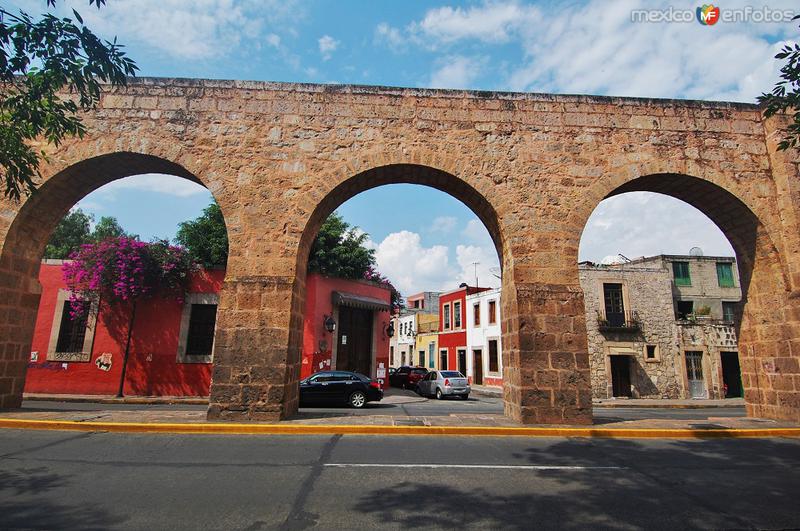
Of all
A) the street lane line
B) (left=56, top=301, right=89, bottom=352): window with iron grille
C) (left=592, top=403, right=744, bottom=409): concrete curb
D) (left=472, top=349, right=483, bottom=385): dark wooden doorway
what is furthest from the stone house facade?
(left=56, top=301, right=89, bottom=352): window with iron grille

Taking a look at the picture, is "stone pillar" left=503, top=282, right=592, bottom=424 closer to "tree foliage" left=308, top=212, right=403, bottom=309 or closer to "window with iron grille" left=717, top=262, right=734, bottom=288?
"tree foliage" left=308, top=212, right=403, bottom=309

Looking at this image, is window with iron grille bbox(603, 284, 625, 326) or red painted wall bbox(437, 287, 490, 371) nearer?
window with iron grille bbox(603, 284, 625, 326)

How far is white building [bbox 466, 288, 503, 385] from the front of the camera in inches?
924

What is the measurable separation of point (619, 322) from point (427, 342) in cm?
1498

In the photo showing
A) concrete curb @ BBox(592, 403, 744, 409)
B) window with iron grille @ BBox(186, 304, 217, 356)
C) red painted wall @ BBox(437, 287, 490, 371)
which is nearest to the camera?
window with iron grille @ BBox(186, 304, 217, 356)

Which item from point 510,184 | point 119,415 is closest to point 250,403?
point 119,415

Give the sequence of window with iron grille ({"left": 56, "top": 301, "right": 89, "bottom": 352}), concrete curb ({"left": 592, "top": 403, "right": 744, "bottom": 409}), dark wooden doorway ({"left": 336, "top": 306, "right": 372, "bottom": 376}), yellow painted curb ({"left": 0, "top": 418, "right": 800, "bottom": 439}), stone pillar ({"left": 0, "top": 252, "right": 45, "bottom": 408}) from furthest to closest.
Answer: dark wooden doorway ({"left": 336, "top": 306, "right": 372, "bottom": 376}) < concrete curb ({"left": 592, "top": 403, "right": 744, "bottom": 409}) < window with iron grille ({"left": 56, "top": 301, "right": 89, "bottom": 352}) < stone pillar ({"left": 0, "top": 252, "right": 45, "bottom": 408}) < yellow painted curb ({"left": 0, "top": 418, "right": 800, "bottom": 439})

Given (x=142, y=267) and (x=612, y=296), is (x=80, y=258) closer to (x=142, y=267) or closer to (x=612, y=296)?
(x=142, y=267)

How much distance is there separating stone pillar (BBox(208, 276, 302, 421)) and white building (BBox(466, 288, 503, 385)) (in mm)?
17452

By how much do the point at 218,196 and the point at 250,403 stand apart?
382cm

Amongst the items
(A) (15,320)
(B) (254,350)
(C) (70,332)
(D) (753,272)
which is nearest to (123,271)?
(C) (70,332)

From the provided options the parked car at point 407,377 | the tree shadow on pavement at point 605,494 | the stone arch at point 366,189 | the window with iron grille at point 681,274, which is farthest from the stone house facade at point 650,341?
the tree shadow on pavement at point 605,494

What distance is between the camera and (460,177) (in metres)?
7.91

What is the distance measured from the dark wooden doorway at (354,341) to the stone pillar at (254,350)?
8.90 metres
